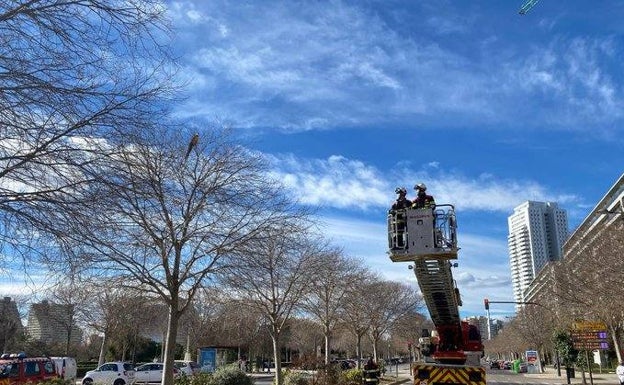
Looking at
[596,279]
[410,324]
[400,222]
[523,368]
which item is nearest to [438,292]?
[400,222]

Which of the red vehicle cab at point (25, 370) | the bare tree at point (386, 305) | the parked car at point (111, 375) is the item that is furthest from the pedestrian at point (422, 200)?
the bare tree at point (386, 305)

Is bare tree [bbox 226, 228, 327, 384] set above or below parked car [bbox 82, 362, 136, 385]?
above

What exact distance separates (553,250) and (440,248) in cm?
10438

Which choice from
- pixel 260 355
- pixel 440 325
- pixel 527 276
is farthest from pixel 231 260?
pixel 527 276

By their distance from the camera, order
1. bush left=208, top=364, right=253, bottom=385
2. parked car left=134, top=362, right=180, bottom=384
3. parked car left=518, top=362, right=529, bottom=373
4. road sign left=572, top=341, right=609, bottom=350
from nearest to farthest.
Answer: bush left=208, top=364, right=253, bottom=385 < road sign left=572, top=341, right=609, bottom=350 < parked car left=134, top=362, right=180, bottom=384 < parked car left=518, top=362, right=529, bottom=373

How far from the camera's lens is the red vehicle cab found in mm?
25109

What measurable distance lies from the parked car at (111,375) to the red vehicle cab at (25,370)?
6430 mm

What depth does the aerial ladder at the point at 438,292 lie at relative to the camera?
1274 cm

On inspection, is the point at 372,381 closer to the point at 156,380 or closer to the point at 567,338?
the point at 156,380

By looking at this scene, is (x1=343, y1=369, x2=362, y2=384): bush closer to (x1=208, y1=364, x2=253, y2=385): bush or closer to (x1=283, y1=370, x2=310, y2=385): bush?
(x1=283, y1=370, x2=310, y2=385): bush

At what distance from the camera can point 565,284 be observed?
36.0m

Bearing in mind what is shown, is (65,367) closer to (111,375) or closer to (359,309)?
(111,375)

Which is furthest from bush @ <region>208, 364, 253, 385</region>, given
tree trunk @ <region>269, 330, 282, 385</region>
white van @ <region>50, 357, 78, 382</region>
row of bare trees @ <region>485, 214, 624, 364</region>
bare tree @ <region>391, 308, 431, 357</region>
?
bare tree @ <region>391, 308, 431, 357</region>

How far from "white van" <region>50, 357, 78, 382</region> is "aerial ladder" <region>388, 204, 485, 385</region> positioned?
18964 millimetres
